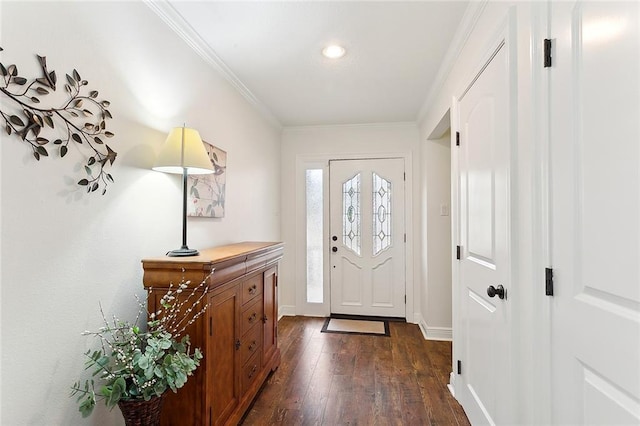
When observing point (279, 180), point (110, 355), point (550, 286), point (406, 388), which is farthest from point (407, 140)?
point (110, 355)

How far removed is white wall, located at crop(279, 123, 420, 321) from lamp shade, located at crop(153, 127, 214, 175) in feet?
8.00

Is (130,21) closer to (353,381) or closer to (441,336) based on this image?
(353,381)

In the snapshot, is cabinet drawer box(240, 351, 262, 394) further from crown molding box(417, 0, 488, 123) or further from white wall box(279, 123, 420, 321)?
crown molding box(417, 0, 488, 123)

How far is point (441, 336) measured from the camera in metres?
3.32

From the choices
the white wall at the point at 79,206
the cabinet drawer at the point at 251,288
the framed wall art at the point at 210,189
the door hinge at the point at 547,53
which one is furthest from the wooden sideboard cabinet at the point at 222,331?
the door hinge at the point at 547,53

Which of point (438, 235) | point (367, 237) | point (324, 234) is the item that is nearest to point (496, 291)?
point (438, 235)

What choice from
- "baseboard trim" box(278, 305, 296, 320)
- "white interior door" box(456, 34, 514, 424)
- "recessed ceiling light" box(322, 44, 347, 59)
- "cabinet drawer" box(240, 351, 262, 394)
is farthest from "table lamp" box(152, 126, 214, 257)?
"baseboard trim" box(278, 305, 296, 320)

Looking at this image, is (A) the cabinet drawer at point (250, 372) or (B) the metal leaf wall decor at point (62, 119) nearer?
(B) the metal leaf wall decor at point (62, 119)

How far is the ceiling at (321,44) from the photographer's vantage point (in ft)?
5.90

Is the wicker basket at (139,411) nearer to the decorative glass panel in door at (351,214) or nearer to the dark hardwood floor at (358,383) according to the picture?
the dark hardwood floor at (358,383)

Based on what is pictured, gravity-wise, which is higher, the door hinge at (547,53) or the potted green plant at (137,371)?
the door hinge at (547,53)

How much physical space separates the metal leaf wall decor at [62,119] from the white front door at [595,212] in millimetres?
1809

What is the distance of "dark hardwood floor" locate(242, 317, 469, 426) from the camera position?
78.8 inches

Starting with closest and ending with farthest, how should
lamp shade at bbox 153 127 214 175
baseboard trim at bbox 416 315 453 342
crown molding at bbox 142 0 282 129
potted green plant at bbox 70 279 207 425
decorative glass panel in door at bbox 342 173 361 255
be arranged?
potted green plant at bbox 70 279 207 425 < lamp shade at bbox 153 127 214 175 < crown molding at bbox 142 0 282 129 < baseboard trim at bbox 416 315 453 342 < decorative glass panel in door at bbox 342 173 361 255
